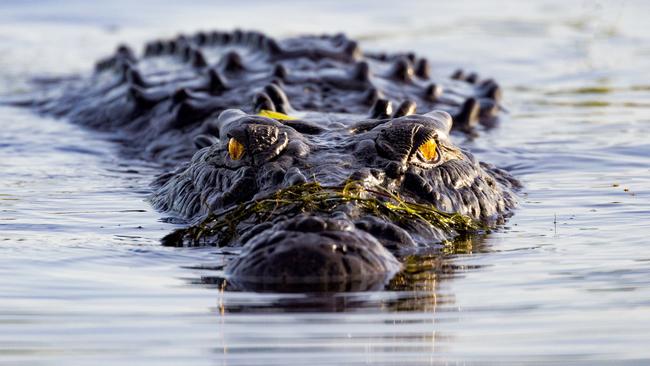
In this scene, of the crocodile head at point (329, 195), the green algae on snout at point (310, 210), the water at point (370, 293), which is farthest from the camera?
the green algae on snout at point (310, 210)

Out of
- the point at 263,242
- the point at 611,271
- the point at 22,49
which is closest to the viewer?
the point at 263,242

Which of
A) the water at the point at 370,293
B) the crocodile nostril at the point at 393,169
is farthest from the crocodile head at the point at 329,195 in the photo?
the water at the point at 370,293

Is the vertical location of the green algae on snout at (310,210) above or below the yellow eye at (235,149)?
below

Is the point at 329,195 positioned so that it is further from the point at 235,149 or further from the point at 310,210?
the point at 235,149

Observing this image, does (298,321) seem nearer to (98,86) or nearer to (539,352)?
(539,352)

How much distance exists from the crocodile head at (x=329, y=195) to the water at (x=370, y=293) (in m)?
0.18

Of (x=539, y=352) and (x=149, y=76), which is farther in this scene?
(x=149, y=76)

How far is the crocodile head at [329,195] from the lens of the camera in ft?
19.7

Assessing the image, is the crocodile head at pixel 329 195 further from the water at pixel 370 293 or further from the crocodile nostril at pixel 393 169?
the water at pixel 370 293

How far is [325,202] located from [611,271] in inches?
58.9

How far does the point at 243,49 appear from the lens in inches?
558

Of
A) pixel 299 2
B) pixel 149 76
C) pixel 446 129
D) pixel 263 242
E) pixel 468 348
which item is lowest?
pixel 468 348

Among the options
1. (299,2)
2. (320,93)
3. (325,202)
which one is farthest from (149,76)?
(299,2)

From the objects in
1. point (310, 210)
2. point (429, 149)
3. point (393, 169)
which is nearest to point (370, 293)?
point (310, 210)
